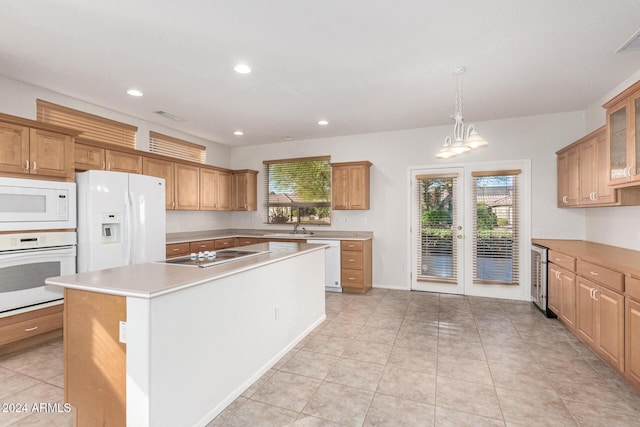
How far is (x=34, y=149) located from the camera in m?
3.01

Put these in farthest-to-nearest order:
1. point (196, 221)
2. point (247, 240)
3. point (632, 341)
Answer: point (247, 240) < point (196, 221) < point (632, 341)

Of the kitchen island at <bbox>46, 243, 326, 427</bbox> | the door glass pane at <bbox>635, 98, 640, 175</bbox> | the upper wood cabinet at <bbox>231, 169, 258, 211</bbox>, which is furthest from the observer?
the upper wood cabinet at <bbox>231, 169, 258, 211</bbox>

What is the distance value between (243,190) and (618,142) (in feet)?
18.0

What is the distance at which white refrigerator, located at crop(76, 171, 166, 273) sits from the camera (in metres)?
3.31

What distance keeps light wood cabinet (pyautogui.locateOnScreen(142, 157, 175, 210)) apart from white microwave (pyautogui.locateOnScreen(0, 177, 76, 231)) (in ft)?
4.47

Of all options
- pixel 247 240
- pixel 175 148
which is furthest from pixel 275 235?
pixel 175 148

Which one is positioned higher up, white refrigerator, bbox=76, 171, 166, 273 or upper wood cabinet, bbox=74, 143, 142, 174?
upper wood cabinet, bbox=74, 143, 142, 174

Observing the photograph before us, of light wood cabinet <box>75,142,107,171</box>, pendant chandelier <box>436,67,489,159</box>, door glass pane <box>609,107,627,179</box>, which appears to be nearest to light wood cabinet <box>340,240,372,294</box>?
pendant chandelier <box>436,67,489,159</box>

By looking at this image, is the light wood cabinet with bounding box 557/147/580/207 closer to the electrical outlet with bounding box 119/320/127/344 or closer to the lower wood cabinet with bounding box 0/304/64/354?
the electrical outlet with bounding box 119/320/127/344

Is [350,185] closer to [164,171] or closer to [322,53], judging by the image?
[322,53]

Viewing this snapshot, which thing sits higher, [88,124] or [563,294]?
[88,124]

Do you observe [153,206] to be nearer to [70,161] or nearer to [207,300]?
[70,161]

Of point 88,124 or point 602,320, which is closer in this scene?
point 602,320

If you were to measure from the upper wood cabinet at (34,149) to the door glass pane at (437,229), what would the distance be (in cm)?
476
